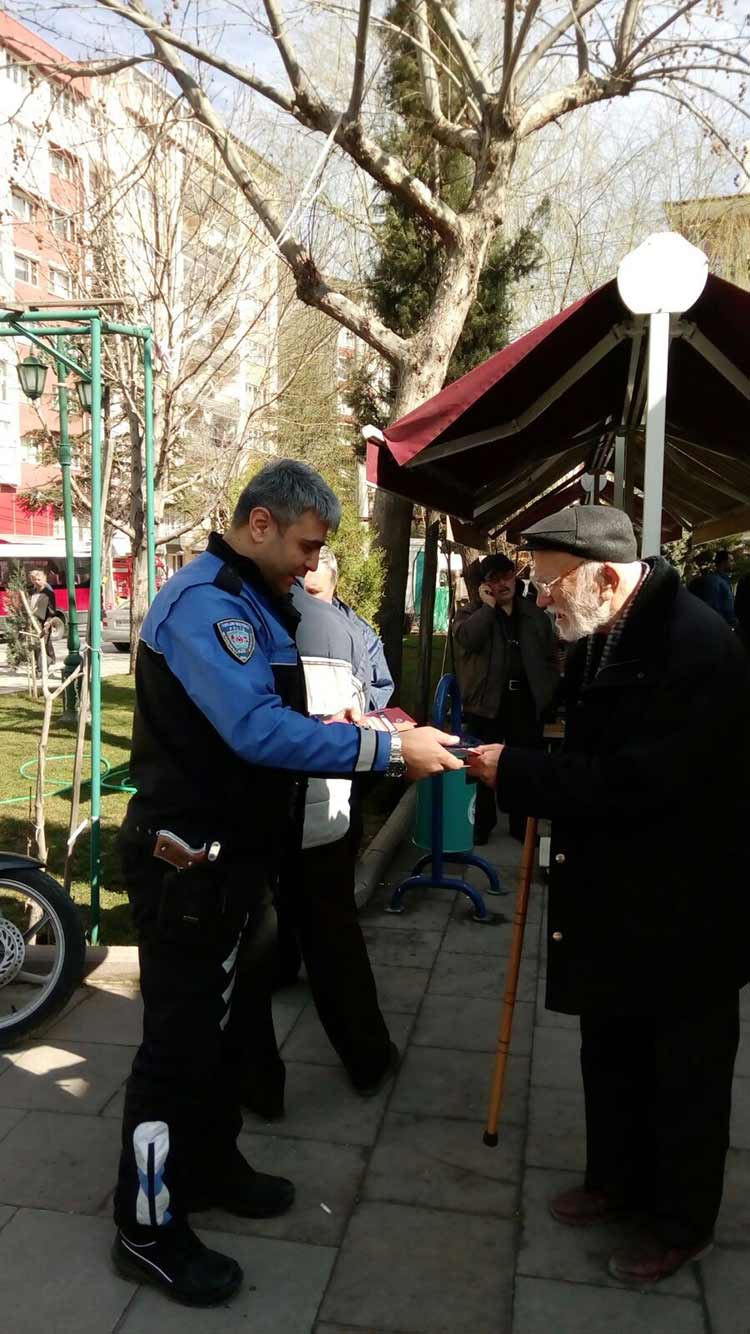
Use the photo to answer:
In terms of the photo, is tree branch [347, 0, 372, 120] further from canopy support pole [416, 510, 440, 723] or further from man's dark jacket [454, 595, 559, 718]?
man's dark jacket [454, 595, 559, 718]

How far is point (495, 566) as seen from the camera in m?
6.35

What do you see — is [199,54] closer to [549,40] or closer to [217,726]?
[549,40]

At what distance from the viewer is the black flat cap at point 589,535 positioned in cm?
242

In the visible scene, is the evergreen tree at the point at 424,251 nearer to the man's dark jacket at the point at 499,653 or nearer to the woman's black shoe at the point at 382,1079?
the man's dark jacket at the point at 499,653

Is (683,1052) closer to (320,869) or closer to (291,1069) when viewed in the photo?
(320,869)

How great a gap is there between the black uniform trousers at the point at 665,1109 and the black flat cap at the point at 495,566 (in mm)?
3972

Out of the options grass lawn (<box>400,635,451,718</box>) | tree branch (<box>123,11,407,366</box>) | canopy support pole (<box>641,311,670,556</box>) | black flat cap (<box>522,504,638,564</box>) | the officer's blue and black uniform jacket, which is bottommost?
grass lawn (<box>400,635,451,718</box>)

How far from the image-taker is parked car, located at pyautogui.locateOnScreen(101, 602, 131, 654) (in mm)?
26453

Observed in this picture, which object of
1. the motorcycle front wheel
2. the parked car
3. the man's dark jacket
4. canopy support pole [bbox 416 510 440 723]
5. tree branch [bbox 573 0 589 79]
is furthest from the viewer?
the parked car

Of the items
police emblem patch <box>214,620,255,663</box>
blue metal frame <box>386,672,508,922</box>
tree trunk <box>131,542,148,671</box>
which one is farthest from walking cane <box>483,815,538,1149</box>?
tree trunk <box>131,542,148,671</box>

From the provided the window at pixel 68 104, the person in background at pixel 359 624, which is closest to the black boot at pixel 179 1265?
the person in background at pixel 359 624

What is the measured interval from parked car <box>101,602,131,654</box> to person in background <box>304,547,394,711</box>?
17.3 m

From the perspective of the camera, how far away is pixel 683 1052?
2.46 m

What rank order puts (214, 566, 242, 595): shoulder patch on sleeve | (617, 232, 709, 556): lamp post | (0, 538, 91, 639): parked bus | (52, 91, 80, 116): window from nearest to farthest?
(214, 566, 242, 595): shoulder patch on sleeve, (617, 232, 709, 556): lamp post, (52, 91, 80, 116): window, (0, 538, 91, 639): parked bus
